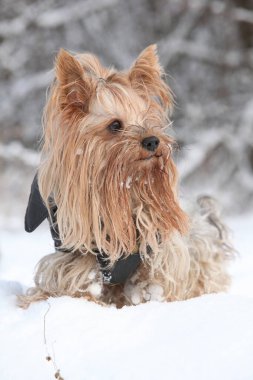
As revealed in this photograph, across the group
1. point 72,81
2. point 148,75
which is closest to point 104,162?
point 72,81

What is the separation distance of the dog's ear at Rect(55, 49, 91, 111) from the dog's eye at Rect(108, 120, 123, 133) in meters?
0.18

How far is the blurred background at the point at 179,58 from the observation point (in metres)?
12.5

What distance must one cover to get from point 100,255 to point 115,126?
680 millimetres

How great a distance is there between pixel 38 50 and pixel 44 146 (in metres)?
9.49

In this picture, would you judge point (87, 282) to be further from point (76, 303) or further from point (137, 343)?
point (137, 343)

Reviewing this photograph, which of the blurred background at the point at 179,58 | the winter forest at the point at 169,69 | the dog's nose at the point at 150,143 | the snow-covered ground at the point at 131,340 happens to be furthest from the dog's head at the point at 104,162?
the blurred background at the point at 179,58

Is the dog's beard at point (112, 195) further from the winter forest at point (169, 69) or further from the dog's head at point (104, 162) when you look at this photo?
the winter forest at point (169, 69)

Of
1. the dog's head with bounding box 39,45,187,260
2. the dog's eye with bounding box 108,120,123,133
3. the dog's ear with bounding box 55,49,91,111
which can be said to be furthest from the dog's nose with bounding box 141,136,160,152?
the dog's ear with bounding box 55,49,91,111

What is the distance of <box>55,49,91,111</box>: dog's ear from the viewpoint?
3.34m

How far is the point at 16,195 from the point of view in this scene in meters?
10.5

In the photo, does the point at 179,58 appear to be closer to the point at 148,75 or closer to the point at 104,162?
the point at 148,75

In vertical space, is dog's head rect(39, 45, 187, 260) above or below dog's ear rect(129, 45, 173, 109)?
below

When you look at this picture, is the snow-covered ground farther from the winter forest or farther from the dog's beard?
the winter forest

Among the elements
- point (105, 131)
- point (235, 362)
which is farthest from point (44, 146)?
point (235, 362)
